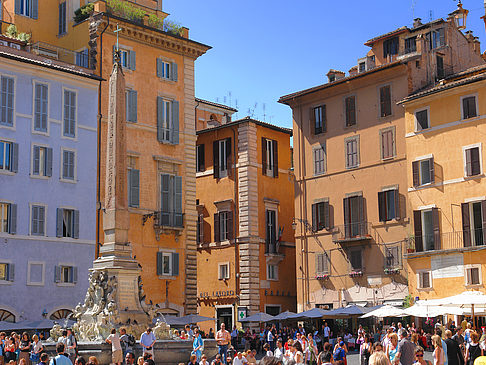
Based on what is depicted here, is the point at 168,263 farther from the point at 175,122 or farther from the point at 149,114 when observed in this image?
the point at 149,114

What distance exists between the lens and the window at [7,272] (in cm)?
3191

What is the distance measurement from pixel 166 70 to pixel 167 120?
2606 mm

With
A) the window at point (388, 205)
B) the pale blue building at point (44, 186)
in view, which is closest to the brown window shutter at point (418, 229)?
the window at point (388, 205)

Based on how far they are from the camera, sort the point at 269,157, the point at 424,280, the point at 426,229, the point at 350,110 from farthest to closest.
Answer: the point at 269,157, the point at 350,110, the point at 426,229, the point at 424,280

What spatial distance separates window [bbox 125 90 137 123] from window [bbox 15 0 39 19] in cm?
634

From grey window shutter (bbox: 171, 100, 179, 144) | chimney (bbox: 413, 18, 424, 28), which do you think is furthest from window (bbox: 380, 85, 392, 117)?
grey window shutter (bbox: 171, 100, 179, 144)

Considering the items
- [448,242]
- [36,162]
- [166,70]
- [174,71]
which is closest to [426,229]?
[448,242]

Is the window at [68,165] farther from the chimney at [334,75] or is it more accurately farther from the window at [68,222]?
the chimney at [334,75]

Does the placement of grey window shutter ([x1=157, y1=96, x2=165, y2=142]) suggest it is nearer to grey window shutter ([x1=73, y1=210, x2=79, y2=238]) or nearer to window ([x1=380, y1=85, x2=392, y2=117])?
grey window shutter ([x1=73, y1=210, x2=79, y2=238])

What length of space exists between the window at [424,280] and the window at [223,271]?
12075 millimetres

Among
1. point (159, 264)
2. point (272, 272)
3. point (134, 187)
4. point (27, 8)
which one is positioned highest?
point (27, 8)

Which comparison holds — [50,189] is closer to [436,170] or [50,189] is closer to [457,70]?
[436,170]

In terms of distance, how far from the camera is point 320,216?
41000mm

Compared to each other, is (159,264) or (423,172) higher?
(423,172)
